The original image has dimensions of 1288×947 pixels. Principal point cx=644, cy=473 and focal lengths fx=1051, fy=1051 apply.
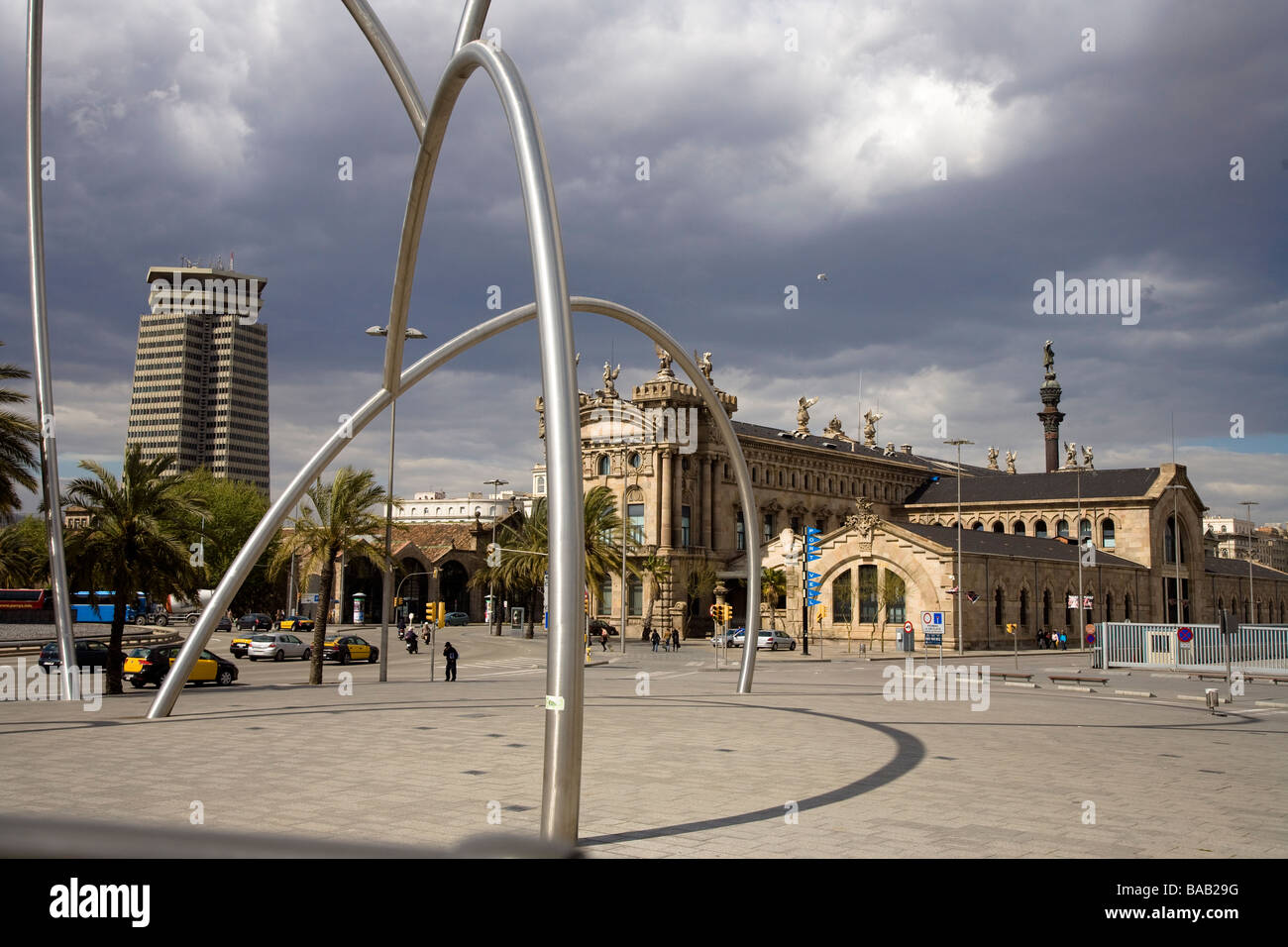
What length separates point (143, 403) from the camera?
17312 cm

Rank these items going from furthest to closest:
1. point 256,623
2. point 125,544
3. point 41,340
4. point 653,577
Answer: point 653,577 → point 256,623 → point 125,544 → point 41,340

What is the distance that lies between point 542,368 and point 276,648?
44.3 m

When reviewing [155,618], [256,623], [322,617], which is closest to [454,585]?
[256,623]

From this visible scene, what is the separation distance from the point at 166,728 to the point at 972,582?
55.6 meters

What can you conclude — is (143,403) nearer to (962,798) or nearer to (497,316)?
(497,316)

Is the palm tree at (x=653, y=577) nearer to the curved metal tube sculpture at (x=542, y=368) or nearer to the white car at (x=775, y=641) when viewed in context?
the white car at (x=775, y=641)

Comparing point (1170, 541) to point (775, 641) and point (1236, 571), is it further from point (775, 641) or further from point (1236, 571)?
point (775, 641)

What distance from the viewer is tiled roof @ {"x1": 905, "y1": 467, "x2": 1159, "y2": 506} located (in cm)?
9369

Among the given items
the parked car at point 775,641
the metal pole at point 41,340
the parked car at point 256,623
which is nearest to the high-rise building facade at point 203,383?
the parked car at point 256,623

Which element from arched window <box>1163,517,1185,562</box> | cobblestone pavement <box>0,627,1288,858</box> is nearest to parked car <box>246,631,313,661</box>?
cobblestone pavement <box>0,627,1288,858</box>

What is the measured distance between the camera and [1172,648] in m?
51.3

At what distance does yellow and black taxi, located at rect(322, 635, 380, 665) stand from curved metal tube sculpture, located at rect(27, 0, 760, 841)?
23.0 m

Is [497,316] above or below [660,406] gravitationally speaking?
below
